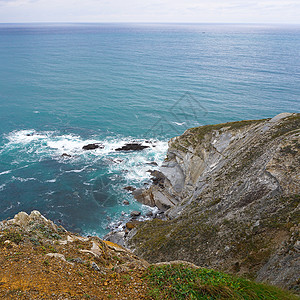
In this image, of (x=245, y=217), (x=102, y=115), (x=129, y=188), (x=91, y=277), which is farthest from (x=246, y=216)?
(x=102, y=115)

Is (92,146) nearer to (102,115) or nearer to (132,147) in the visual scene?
(132,147)

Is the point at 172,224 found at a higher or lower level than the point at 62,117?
lower

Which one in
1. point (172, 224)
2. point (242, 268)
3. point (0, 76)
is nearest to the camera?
point (242, 268)

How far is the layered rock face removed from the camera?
55.6ft

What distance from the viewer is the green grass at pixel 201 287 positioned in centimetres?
1164

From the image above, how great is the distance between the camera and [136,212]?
41.0 metres

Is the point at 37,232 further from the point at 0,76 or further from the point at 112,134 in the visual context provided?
the point at 0,76

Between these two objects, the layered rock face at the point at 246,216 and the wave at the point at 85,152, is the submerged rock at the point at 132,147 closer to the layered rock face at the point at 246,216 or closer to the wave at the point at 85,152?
the wave at the point at 85,152

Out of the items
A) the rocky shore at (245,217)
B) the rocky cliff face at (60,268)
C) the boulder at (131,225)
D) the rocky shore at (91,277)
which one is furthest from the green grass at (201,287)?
the boulder at (131,225)

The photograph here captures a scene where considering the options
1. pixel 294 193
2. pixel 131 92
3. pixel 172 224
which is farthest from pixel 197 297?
pixel 131 92

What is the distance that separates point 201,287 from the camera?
11.8 meters

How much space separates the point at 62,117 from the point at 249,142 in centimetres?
5429

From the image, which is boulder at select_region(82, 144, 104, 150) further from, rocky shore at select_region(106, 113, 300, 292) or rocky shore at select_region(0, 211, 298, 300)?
rocky shore at select_region(0, 211, 298, 300)

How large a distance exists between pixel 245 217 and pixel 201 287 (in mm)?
10518
